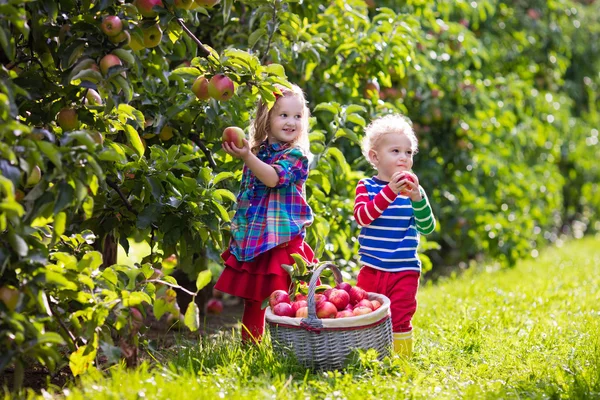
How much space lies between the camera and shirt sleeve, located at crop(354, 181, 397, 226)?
2998 mm

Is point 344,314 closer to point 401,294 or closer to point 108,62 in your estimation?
point 401,294

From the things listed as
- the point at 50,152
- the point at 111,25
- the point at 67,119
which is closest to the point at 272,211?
the point at 67,119

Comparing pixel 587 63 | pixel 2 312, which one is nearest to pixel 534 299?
pixel 2 312

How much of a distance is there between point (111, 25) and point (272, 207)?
97 cm

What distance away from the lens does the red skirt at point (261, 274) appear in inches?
124

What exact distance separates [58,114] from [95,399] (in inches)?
39.5

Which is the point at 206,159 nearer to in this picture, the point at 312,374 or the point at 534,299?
the point at 312,374

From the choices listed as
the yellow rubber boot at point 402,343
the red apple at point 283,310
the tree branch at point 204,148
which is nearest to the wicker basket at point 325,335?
the red apple at point 283,310

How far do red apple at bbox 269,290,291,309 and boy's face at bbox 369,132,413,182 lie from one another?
0.66 m

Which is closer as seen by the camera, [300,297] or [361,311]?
[361,311]

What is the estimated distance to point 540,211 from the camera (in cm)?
704

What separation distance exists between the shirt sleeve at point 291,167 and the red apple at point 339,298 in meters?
0.48

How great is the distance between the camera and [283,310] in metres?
2.88

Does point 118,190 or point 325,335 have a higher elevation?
point 118,190
